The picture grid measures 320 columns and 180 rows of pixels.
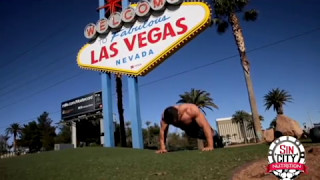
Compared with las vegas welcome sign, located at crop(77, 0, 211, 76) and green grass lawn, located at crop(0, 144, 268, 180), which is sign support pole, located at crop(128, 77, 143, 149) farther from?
green grass lawn, located at crop(0, 144, 268, 180)

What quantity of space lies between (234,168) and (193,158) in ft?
6.91

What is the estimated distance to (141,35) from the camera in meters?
19.5

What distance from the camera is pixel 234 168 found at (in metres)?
7.01

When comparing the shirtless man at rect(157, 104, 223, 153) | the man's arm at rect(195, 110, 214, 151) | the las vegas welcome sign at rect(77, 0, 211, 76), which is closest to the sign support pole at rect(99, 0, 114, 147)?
the las vegas welcome sign at rect(77, 0, 211, 76)

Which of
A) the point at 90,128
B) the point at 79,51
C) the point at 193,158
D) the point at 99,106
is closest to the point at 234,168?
the point at 193,158

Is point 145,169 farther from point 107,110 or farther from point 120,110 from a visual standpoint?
point 120,110

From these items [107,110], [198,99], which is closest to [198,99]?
[198,99]

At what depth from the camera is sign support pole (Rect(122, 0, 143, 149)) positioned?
17766 mm

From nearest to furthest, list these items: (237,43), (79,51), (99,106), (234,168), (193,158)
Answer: (234,168) < (193,158) < (79,51) < (237,43) < (99,106)

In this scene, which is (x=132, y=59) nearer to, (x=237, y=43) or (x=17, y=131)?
(x=237, y=43)

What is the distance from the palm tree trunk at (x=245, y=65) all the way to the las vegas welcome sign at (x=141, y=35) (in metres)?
8.87
